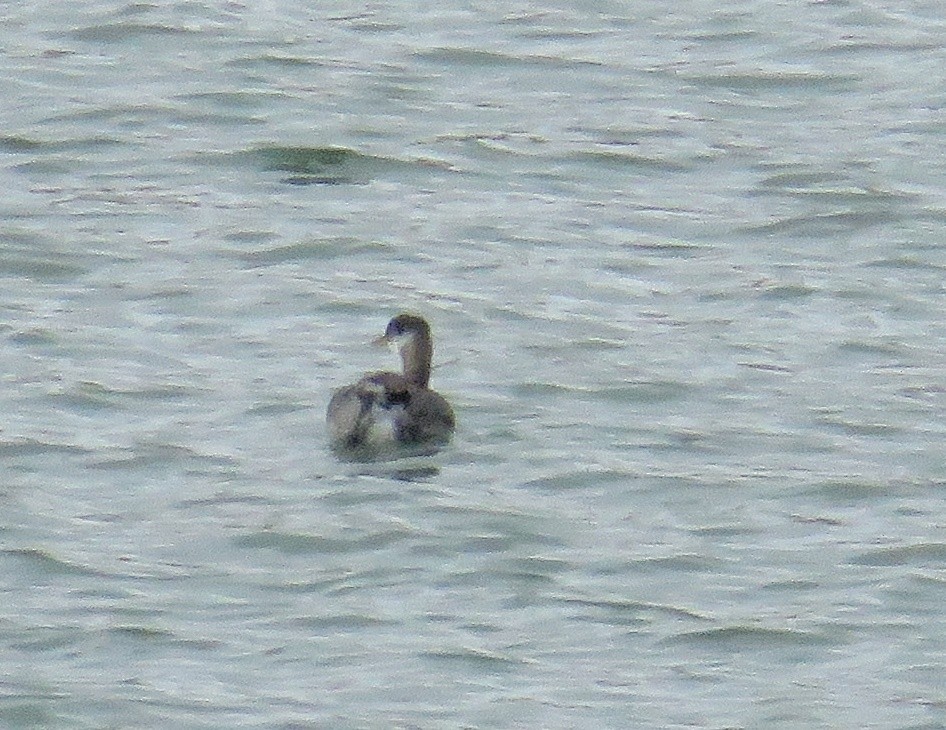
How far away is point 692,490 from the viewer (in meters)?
10.6

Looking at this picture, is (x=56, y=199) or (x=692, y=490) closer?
(x=692, y=490)

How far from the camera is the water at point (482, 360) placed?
8930mm

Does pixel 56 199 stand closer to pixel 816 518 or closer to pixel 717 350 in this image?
pixel 717 350

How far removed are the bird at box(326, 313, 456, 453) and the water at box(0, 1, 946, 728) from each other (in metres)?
0.12

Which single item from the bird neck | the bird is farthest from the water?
the bird neck

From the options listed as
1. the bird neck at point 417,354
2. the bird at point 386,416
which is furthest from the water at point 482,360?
the bird neck at point 417,354

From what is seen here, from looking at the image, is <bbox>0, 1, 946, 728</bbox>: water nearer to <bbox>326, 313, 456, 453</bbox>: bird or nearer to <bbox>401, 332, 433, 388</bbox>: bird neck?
<bbox>326, 313, 456, 453</bbox>: bird

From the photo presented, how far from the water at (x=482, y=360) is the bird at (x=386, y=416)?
12 centimetres

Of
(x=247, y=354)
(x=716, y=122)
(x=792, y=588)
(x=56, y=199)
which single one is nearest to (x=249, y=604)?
(x=792, y=588)

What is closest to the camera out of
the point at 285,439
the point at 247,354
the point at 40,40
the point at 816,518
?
the point at 816,518

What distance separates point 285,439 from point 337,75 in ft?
20.5

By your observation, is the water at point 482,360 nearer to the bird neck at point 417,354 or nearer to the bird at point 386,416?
the bird at point 386,416

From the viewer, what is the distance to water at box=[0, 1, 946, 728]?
8.93 metres

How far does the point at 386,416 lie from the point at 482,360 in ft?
4.51
